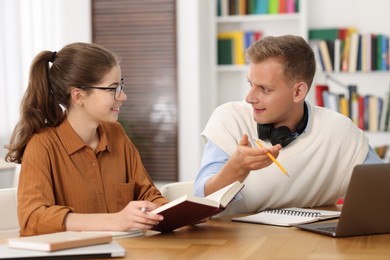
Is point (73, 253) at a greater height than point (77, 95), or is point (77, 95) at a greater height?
point (77, 95)

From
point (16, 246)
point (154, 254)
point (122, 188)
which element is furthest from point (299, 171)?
point (16, 246)

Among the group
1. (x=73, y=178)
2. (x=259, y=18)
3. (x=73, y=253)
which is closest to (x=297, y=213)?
(x=73, y=178)

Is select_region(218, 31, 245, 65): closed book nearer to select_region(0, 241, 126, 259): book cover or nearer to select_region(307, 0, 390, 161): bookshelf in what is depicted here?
select_region(307, 0, 390, 161): bookshelf

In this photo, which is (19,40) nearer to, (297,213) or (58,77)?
(58,77)

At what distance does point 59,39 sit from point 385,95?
2.46 m

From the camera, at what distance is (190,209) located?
1.95 meters

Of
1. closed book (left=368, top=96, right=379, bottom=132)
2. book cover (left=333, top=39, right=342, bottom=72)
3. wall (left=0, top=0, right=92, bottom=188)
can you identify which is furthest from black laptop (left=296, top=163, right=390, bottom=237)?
book cover (left=333, top=39, right=342, bottom=72)

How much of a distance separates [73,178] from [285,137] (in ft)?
2.40

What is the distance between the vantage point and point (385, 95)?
552cm

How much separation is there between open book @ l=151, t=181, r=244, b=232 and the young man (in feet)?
1.24

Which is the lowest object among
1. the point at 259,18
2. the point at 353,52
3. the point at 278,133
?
the point at 278,133

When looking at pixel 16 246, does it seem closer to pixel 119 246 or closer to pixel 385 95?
pixel 119 246

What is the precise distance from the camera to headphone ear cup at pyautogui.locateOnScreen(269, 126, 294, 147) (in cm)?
253

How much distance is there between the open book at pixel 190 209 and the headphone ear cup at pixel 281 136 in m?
0.48
